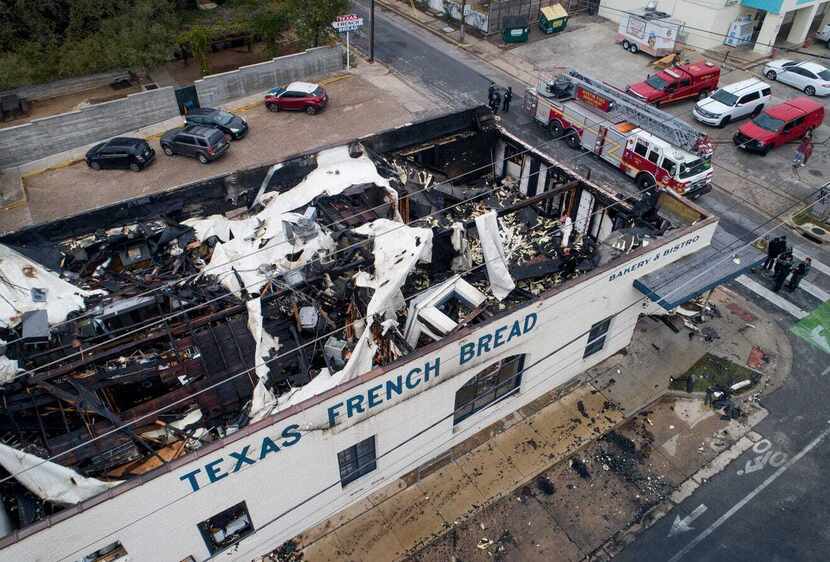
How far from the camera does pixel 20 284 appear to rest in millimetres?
13000

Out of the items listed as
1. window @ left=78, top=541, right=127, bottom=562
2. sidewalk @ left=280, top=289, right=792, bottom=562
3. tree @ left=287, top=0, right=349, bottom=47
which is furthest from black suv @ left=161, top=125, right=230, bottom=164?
window @ left=78, top=541, right=127, bottom=562

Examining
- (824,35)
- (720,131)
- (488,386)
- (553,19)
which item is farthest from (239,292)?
(824,35)

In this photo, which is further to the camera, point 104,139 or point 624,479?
point 104,139

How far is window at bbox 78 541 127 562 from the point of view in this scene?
10797 mm

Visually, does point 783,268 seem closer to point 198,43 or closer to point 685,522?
point 685,522

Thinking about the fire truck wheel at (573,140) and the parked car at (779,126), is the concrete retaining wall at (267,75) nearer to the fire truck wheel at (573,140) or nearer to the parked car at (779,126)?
the fire truck wheel at (573,140)

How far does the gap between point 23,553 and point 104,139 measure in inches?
1101

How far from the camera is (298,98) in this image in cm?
3409

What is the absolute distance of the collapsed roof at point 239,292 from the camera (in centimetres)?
1100

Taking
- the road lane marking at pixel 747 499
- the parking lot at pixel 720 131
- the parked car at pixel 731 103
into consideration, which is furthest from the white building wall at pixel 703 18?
the road lane marking at pixel 747 499

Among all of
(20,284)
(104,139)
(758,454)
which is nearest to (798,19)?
(758,454)

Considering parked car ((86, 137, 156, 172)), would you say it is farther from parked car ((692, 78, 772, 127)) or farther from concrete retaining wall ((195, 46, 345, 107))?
parked car ((692, 78, 772, 127))

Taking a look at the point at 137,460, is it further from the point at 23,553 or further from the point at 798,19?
the point at 798,19

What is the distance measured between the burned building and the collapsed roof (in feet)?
0.17
